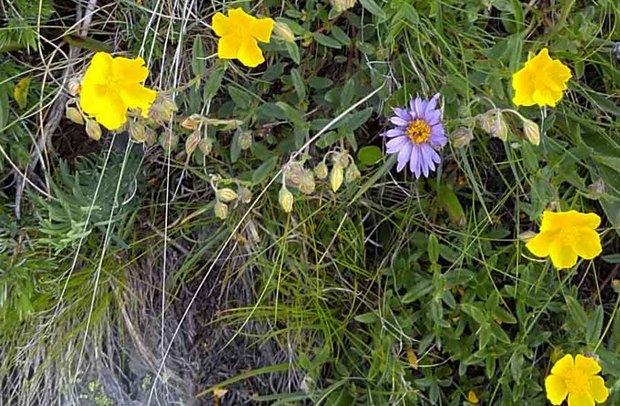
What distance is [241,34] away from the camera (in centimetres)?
84

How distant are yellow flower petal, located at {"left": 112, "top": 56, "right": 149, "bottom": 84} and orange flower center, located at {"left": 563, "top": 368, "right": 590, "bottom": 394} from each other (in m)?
0.63

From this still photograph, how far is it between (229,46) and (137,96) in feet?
0.38

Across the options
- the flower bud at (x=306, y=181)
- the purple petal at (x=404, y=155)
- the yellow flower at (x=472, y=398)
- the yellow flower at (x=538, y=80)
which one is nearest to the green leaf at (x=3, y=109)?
the flower bud at (x=306, y=181)

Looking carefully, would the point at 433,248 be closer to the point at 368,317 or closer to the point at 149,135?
the point at 368,317

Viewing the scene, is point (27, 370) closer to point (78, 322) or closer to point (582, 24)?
point (78, 322)

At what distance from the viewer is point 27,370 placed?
1.15m

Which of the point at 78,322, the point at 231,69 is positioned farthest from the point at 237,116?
the point at 78,322

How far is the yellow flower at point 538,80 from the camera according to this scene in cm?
84

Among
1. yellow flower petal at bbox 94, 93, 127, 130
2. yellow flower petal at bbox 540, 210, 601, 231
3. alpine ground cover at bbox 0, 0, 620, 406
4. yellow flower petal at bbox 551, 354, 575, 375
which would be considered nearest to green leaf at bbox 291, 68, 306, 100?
alpine ground cover at bbox 0, 0, 620, 406

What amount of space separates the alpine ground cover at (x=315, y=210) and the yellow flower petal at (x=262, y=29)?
3 centimetres

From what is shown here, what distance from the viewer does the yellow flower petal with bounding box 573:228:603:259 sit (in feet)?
2.85

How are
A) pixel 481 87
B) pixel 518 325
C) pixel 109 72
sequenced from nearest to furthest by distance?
pixel 109 72
pixel 481 87
pixel 518 325

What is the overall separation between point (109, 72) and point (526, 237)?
0.51m

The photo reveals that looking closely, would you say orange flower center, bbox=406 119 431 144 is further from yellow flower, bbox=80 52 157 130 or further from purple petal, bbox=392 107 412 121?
yellow flower, bbox=80 52 157 130
